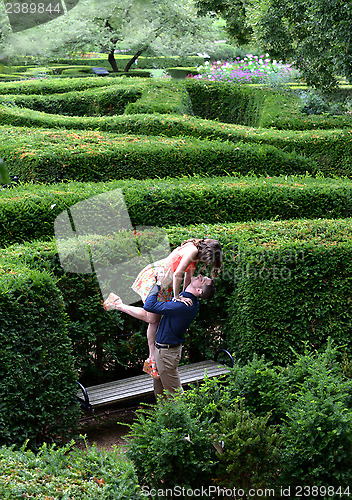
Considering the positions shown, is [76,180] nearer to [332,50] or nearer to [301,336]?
[301,336]

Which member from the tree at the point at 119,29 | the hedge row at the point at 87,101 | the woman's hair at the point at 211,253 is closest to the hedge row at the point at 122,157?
the woman's hair at the point at 211,253

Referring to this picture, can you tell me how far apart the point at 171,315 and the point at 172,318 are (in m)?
0.04

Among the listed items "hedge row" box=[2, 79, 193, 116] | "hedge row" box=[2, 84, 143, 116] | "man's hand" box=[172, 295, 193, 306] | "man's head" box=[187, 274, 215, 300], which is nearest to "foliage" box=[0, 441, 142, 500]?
"man's hand" box=[172, 295, 193, 306]

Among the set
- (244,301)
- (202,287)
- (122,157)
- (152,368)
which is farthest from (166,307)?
(122,157)

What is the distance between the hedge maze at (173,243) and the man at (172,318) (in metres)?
0.77

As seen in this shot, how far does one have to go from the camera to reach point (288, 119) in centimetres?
1323

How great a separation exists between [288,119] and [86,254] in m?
9.66

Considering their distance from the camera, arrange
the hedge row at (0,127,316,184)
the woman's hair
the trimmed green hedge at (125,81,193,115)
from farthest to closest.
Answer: the trimmed green hedge at (125,81,193,115)
the hedge row at (0,127,316,184)
the woman's hair

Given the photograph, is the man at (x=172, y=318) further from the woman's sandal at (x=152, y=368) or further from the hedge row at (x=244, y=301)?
the hedge row at (x=244, y=301)

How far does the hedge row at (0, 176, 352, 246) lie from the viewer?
612 cm

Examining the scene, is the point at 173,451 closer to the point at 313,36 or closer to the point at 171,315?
the point at 171,315

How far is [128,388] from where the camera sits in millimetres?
4719

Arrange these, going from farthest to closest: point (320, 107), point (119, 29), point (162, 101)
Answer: point (119, 29)
point (320, 107)
point (162, 101)

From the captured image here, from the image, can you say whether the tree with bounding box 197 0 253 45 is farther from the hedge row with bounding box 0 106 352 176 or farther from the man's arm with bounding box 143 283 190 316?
the man's arm with bounding box 143 283 190 316
